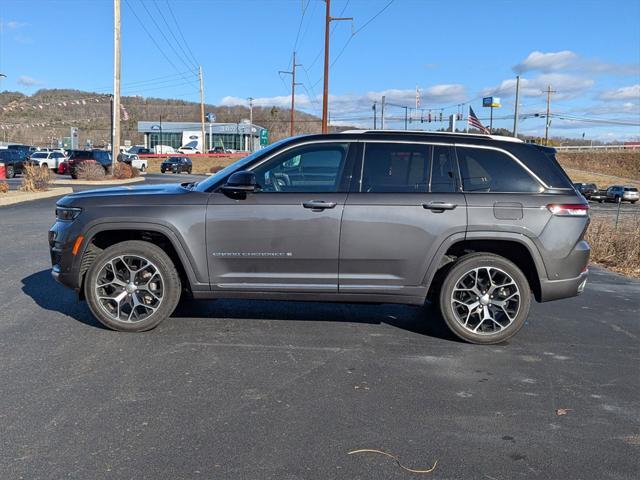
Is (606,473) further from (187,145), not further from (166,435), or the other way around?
(187,145)

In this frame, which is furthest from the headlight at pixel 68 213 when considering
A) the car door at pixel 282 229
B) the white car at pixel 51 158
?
the white car at pixel 51 158

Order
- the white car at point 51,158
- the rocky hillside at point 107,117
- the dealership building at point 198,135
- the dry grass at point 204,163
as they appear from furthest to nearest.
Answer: the rocky hillside at point 107,117
the dealership building at point 198,135
the dry grass at point 204,163
the white car at point 51,158

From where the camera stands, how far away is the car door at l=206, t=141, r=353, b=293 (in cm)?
519

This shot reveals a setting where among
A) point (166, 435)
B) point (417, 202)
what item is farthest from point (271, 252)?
point (166, 435)

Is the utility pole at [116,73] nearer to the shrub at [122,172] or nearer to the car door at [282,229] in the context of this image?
the shrub at [122,172]

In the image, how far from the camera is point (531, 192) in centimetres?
534

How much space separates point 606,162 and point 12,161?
303 ft

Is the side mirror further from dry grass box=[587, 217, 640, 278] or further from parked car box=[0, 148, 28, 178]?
parked car box=[0, 148, 28, 178]

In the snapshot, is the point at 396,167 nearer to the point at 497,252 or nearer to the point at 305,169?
the point at 305,169

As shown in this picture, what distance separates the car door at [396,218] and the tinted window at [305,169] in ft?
0.73

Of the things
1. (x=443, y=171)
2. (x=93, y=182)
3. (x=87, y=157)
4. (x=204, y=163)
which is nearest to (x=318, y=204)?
(x=443, y=171)

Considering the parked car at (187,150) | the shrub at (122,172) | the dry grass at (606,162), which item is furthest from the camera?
the dry grass at (606,162)

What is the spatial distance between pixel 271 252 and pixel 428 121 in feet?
295

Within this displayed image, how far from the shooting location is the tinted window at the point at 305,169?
5332 millimetres
